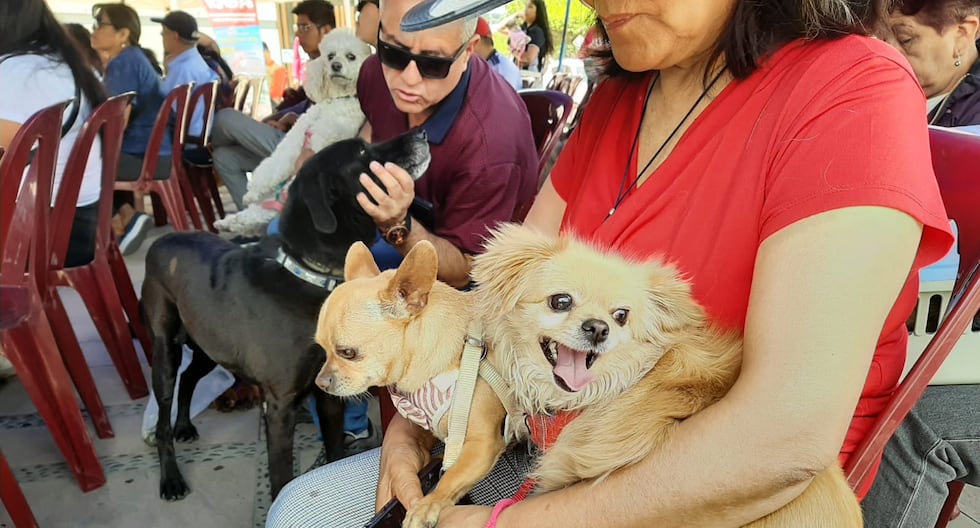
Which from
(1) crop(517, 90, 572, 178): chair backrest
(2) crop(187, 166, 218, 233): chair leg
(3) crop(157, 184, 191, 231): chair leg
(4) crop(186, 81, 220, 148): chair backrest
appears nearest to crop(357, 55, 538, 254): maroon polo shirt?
(1) crop(517, 90, 572, 178): chair backrest

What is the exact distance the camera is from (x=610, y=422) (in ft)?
2.83

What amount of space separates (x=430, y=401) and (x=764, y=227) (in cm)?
64

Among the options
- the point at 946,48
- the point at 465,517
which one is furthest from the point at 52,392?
the point at 946,48

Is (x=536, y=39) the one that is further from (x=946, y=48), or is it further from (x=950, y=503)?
(x=950, y=503)

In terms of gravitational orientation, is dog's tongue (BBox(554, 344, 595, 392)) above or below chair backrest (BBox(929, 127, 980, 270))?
below

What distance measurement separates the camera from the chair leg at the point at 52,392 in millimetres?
2137

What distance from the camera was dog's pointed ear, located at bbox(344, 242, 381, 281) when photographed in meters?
1.35

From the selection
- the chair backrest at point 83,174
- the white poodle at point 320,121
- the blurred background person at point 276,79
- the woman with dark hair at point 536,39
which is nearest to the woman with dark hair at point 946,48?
the white poodle at point 320,121

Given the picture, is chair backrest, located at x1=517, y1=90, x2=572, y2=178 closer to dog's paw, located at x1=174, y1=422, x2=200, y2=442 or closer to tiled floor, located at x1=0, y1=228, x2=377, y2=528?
tiled floor, located at x1=0, y1=228, x2=377, y2=528

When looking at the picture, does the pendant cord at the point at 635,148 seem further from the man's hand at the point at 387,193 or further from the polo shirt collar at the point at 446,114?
the polo shirt collar at the point at 446,114

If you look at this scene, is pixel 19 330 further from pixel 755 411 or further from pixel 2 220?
pixel 755 411

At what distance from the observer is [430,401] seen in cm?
116

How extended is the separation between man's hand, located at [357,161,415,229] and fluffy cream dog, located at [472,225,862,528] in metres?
0.86

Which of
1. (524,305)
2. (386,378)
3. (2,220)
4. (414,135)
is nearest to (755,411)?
(524,305)
